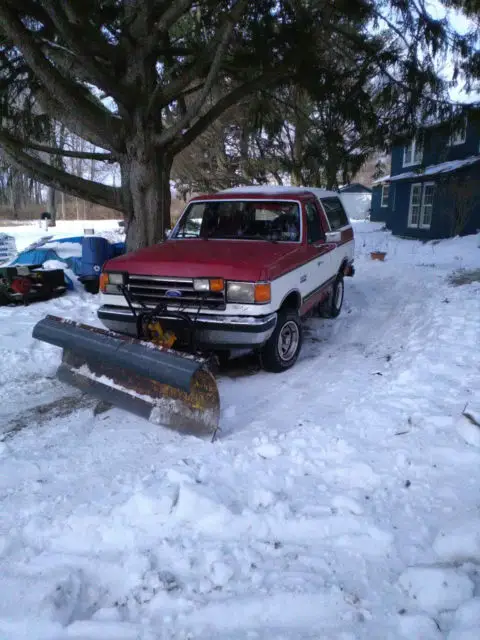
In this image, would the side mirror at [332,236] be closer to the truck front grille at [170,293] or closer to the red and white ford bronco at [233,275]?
the red and white ford bronco at [233,275]

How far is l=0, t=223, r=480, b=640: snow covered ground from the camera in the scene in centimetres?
205

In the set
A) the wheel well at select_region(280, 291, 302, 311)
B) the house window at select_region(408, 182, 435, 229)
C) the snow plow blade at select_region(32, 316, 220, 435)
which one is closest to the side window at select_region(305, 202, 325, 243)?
the wheel well at select_region(280, 291, 302, 311)

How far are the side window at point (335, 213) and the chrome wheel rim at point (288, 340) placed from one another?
2.26 metres

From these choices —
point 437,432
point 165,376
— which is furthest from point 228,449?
point 437,432

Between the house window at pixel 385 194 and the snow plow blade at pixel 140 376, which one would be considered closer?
the snow plow blade at pixel 140 376

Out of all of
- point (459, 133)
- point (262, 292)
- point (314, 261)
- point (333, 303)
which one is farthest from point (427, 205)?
point (262, 292)

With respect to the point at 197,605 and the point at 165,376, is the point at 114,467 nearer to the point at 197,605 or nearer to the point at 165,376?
the point at 165,376

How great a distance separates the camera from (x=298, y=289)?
5.26m

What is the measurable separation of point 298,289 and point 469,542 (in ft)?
10.7

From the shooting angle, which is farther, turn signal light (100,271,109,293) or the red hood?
turn signal light (100,271,109,293)

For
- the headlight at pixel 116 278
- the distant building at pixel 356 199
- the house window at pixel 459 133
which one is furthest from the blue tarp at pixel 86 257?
the distant building at pixel 356 199

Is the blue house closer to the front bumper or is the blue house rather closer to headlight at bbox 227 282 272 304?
headlight at bbox 227 282 272 304

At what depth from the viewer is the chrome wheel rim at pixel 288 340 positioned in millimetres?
4987

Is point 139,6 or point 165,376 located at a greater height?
point 139,6
